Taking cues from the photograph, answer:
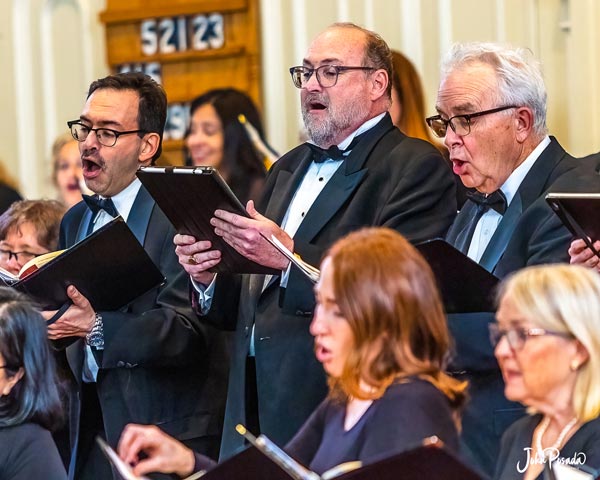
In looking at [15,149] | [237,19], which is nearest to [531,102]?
[237,19]

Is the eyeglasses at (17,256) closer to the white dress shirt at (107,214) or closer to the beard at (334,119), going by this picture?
the white dress shirt at (107,214)

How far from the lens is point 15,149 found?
7355 millimetres

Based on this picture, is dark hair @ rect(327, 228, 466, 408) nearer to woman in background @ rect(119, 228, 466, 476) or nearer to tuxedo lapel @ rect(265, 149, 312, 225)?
woman in background @ rect(119, 228, 466, 476)

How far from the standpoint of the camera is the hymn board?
683 centimetres

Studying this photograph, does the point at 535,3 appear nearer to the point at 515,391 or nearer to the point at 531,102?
the point at 531,102

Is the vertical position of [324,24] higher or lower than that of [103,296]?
higher

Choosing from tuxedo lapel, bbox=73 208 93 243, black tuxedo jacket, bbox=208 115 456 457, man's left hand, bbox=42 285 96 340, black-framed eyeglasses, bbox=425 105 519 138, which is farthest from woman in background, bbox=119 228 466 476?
tuxedo lapel, bbox=73 208 93 243

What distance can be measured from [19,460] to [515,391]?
149 cm

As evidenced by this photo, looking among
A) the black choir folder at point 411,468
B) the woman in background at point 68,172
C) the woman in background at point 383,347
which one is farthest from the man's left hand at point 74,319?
the woman in background at point 68,172

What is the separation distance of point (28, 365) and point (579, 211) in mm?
1584

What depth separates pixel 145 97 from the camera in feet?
15.7

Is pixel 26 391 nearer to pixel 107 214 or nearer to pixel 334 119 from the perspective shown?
pixel 107 214

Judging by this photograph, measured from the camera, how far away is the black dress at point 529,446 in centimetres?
307
